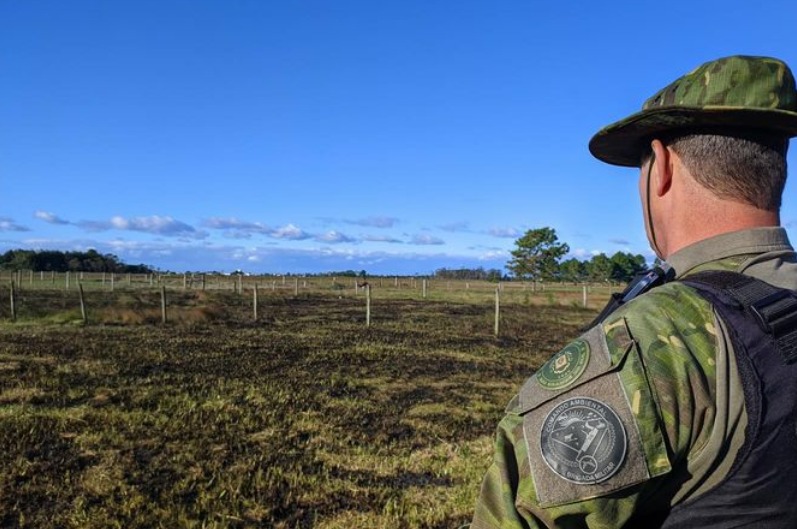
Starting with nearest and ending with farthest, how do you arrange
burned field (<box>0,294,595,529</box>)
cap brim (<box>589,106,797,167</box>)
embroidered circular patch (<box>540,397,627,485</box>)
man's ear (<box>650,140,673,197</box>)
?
embroidered circular patch (<box>540,397,627,485</box>) < cap brim (<box>589,106,797,167</box>) < man's ear (<box>650,140,673,197</box>) < burned field (<box>0,294,595,529</box>)

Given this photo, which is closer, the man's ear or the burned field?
the man's ear

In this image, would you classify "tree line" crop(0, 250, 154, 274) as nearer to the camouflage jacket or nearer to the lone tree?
the lone tree

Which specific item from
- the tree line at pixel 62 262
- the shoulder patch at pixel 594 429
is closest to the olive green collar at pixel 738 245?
the shoulder patch at pixel 594 429

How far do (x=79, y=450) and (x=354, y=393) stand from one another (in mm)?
4640

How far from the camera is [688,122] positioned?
1312 millimetres

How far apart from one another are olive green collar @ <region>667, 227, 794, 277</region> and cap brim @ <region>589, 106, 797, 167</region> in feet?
0.78

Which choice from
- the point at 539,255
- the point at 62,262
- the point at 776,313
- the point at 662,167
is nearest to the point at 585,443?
the point at 776,313

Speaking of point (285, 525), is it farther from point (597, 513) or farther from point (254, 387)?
point (254, 387)

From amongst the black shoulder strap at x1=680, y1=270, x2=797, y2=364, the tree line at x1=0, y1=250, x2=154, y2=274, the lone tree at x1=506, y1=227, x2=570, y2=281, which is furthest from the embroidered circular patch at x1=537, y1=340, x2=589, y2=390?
the tree line at x1=0, y1=250, x2=154, y2=274

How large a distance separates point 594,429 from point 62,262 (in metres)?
123

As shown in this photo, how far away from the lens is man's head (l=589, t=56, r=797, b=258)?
1.27 m

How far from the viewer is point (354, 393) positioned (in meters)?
10.1

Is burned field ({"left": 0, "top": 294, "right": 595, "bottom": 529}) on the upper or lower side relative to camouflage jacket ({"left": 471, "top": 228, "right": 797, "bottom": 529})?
lower

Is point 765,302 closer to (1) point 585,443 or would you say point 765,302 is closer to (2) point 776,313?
(2) point 776,313
